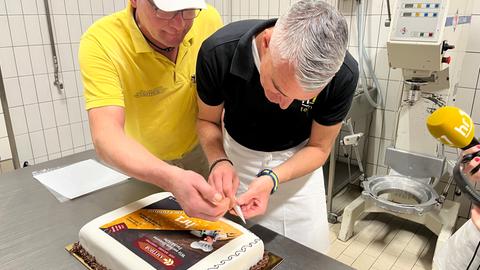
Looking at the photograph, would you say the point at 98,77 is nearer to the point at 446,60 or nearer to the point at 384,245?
the point at 446,60

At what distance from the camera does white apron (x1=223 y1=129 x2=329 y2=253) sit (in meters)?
1.29

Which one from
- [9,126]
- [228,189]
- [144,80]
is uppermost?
[144,80]

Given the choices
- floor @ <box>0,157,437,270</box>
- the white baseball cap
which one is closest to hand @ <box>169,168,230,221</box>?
the white baseball cap

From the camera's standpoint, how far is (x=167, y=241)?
0.85m

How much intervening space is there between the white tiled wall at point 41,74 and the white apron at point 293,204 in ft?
5.49

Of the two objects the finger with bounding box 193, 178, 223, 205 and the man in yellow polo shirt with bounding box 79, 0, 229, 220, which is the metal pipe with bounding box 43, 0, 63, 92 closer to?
the man in yellow polo shirt with bounding box 79, 0, 229, 220

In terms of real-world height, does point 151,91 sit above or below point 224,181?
above

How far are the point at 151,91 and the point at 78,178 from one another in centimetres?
42

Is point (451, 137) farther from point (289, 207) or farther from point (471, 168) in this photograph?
point (289, 207)

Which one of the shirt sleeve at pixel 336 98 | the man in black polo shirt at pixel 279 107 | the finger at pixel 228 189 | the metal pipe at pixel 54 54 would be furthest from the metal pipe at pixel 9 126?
the shirt sleeve at pixel 336 98

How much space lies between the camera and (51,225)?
3.40ft

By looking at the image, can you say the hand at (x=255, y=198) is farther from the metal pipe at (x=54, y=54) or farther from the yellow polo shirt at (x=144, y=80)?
the metal pipe at (x=54, y=54)

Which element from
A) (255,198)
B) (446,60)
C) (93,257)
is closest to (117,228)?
(93,257)

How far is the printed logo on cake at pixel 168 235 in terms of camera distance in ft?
2.62
